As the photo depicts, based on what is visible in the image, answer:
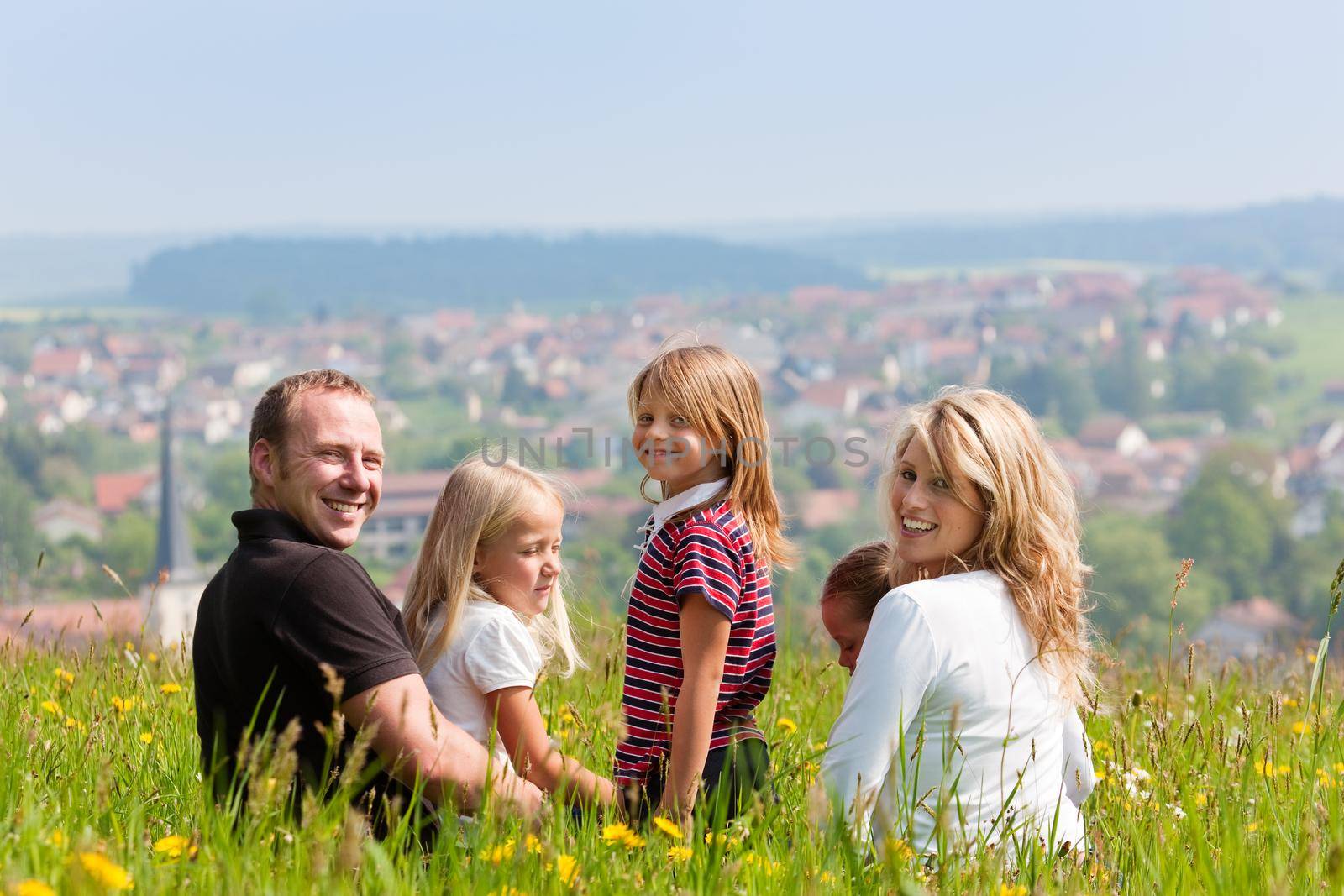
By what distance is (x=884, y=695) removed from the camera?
8.09 feet

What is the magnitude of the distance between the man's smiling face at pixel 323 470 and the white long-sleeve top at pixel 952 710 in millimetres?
1061

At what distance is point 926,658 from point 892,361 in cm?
17444

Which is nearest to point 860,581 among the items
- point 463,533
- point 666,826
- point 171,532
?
point 463,533

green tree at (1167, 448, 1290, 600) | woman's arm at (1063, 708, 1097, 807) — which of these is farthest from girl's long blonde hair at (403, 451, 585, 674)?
green tree at (1167, 448, 1290, 600)

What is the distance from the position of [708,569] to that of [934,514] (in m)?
0.50

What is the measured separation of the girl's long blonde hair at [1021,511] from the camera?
2660mm

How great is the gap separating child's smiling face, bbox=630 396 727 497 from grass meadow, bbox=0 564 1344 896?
1.95 feet

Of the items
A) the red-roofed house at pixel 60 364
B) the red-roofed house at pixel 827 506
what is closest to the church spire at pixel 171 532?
the red-roofed house at pixel 827 506

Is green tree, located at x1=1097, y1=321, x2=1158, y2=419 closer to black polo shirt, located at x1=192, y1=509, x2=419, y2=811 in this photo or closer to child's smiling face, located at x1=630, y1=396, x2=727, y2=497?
child's smiling face, located at x1=630, y1=396, x2=727, y2=497

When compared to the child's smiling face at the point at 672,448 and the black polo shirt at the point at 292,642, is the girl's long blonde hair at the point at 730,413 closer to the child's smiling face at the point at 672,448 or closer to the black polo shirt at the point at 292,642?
the child's smiling face at the point at 672,448

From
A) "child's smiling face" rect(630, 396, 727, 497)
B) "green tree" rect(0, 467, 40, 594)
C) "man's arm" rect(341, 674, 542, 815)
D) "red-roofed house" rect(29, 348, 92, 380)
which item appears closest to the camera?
"man's arm" rect(341, 674, 542, 815)

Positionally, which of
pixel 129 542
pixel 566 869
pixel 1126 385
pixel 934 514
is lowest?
pixel 129 542

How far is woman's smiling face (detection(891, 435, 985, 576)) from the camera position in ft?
8.94

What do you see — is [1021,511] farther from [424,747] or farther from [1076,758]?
[424,747]
